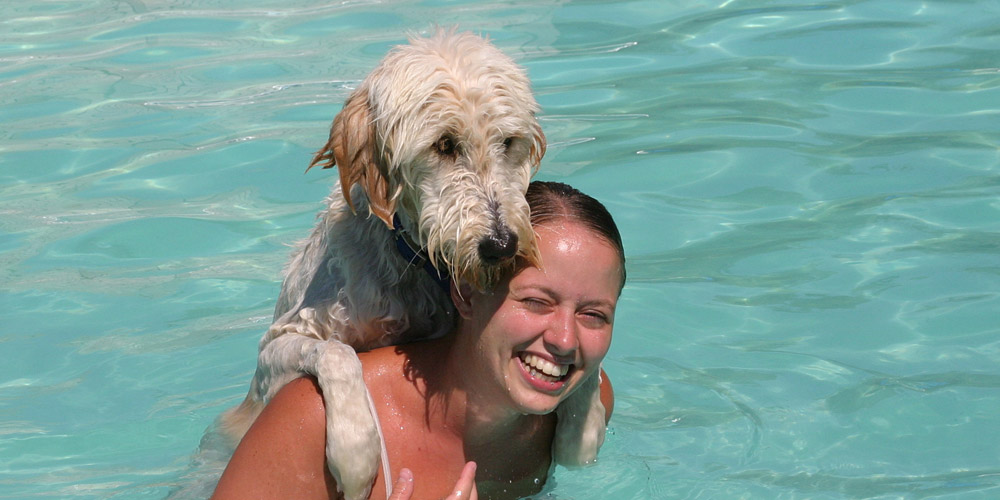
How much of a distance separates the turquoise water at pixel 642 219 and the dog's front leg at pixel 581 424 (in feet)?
1.46

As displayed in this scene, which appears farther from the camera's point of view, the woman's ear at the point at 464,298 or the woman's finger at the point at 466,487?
the woman's ear at the point at 464,298

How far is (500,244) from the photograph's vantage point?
4.38m

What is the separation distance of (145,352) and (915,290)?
4.60 meters

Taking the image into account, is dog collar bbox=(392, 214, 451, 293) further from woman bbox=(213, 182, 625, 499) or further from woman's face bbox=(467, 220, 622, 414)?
woman's face bbox=(467, 220, 622, 414)

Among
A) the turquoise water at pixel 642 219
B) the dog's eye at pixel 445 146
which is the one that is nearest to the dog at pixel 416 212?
the dog's eye at pixel 445 146

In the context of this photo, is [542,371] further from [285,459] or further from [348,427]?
[285,459]

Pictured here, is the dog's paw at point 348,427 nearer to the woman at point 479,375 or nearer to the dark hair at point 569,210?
the woman at point 479,375

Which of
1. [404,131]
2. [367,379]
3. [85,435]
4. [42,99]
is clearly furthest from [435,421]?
[42,99]

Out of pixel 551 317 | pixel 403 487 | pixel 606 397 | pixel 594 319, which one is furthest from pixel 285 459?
pixel 606 397

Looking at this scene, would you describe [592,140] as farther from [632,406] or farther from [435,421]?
[435,421]

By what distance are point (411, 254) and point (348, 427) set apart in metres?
0.84

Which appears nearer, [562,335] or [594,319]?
[562,335]

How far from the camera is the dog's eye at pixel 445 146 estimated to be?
15.2 ft

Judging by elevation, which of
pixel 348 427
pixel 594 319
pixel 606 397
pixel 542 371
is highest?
pixel 594 319
